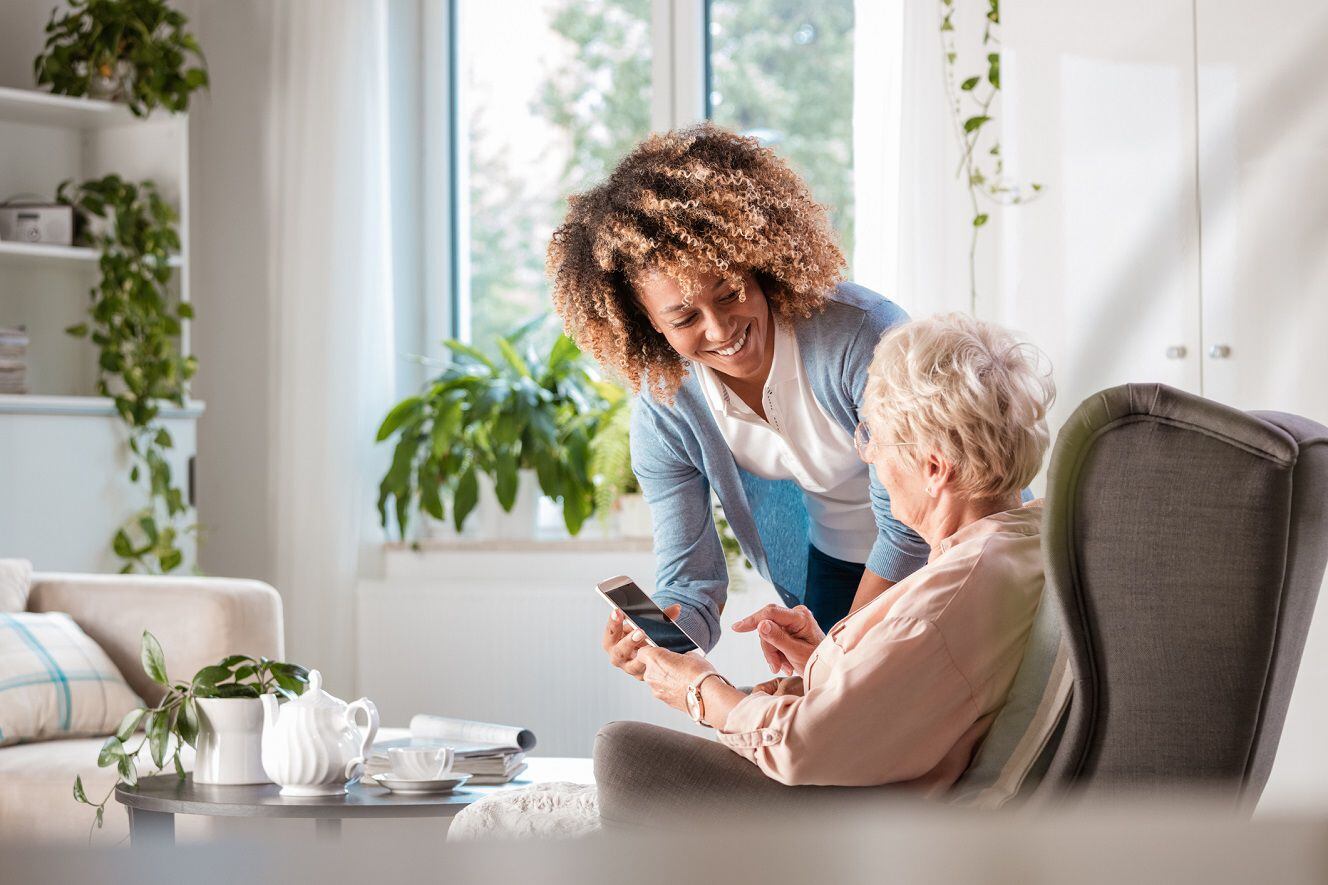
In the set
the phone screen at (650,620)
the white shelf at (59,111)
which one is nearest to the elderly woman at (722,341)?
the phone screen at (650,620)

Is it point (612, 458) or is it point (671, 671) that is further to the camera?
point (612, 458)

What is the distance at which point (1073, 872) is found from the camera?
25 centimetres

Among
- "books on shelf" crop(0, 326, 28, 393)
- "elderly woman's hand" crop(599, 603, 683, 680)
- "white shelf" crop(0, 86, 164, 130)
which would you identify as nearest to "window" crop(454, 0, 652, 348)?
"white shelf" crop(0, 86, 164, 130)

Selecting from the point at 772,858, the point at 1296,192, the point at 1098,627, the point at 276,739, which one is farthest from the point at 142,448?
the point at 772,858

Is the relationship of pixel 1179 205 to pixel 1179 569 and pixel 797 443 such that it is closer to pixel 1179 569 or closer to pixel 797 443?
pixel 797 443

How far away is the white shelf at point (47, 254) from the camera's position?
3514mm

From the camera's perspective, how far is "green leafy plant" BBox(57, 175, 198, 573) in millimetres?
3664

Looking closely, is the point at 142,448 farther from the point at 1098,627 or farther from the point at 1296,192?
the point at 1098,627

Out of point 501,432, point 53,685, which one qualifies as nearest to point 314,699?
point 53,685

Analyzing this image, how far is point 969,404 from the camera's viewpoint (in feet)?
4.22

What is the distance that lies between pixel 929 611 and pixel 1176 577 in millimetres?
204

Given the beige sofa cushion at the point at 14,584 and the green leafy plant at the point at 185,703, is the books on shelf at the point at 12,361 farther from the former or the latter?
the green leafy plant at the point at 185,703

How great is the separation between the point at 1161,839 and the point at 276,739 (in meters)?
1.80

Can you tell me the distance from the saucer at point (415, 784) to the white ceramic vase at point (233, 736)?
0.19 meters
